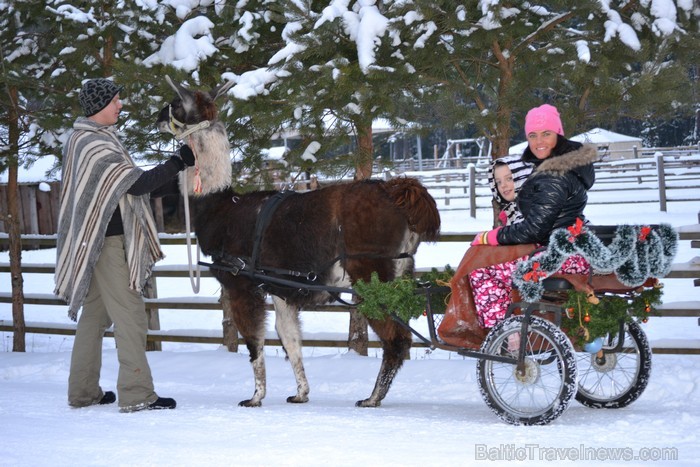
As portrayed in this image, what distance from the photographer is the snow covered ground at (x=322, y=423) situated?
400 cm

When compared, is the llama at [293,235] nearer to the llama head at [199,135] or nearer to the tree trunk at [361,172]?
the llama head at [199,135]

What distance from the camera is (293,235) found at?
19.8 ft

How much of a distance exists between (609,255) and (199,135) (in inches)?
125

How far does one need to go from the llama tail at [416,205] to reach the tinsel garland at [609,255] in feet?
3.97

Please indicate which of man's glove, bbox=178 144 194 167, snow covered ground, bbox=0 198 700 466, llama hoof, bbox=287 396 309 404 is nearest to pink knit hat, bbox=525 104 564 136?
snow covered ground, bbox=0 198 700 466

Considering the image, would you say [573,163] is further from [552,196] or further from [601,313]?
[601,313]

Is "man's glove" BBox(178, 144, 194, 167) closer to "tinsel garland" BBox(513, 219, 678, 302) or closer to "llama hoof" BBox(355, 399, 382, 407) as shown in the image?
"llama hoof" BBox(355, 399, 382, 407)

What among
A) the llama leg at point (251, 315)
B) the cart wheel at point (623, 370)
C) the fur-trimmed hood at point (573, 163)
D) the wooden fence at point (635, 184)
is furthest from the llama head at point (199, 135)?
the wooden fence at point (635, 184)

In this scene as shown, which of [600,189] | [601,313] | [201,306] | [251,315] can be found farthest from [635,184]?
[601,313]

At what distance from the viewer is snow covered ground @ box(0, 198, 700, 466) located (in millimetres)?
4000

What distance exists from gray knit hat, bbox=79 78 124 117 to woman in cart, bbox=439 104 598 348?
114 inches

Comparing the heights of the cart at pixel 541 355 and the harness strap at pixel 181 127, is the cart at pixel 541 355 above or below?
below

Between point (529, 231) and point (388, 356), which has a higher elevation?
point (529, 231)

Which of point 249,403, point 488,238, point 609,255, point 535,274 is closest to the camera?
point 609,255
